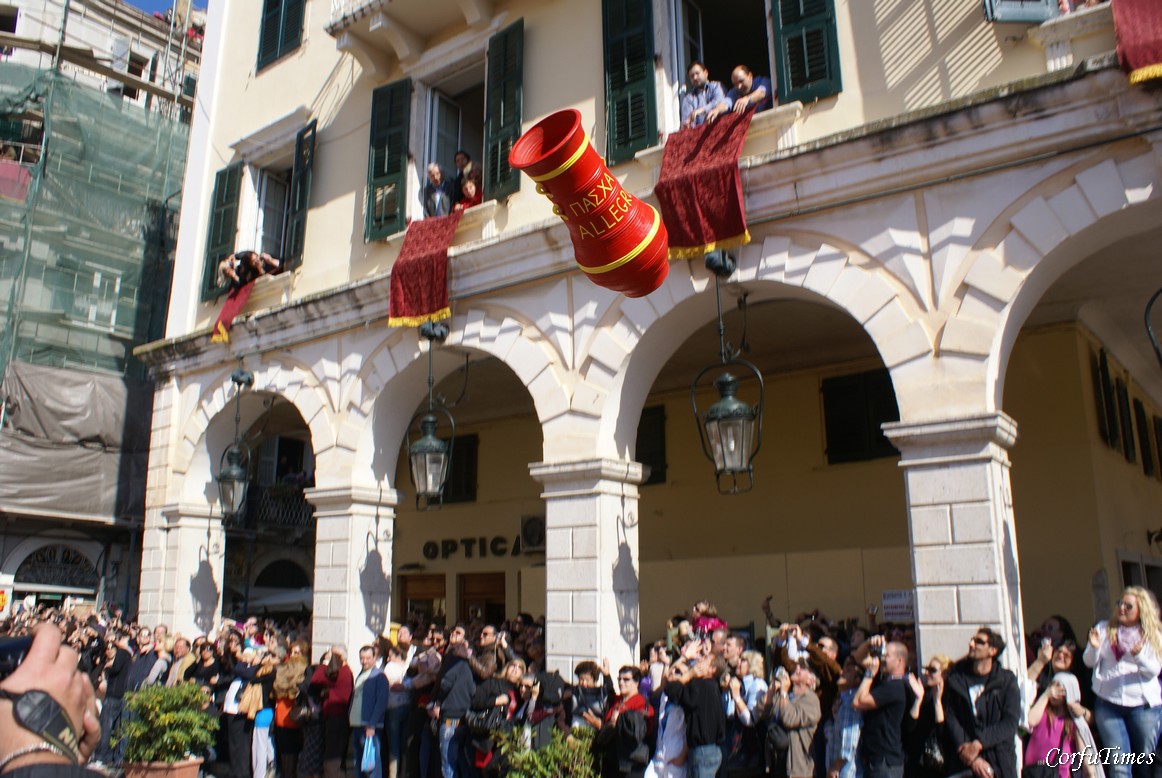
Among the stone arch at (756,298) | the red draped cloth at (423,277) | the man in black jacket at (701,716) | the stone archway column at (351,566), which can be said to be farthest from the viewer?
the stone archway column at (351,566)

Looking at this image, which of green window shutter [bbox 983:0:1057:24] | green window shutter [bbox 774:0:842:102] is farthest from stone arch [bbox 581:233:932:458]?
green window shutter [bbox 983:0:1057:24]

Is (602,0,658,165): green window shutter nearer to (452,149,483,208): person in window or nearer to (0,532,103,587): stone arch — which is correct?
(452,149,483,208): person in window

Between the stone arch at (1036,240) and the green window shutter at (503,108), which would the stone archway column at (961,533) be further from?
the green window shutter at (503,108)

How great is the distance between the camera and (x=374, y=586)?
11539 millimetres

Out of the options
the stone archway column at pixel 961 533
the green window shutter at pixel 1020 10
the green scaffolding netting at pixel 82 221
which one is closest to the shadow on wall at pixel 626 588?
the stone archway column at pixel 961 533

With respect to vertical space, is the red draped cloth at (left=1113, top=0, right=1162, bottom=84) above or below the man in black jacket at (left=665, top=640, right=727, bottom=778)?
above

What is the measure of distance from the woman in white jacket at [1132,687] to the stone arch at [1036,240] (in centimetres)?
186

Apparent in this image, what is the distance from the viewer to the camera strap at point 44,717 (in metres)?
3.46

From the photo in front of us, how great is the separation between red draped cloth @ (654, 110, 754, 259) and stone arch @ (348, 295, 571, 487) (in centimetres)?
193

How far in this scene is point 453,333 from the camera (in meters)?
11.2

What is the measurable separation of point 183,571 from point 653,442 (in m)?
6.79

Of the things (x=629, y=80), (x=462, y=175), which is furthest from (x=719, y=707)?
(x=462, y=175)

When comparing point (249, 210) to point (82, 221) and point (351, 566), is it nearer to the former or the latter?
point (351, 566)

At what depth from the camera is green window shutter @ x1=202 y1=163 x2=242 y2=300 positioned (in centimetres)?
1445
